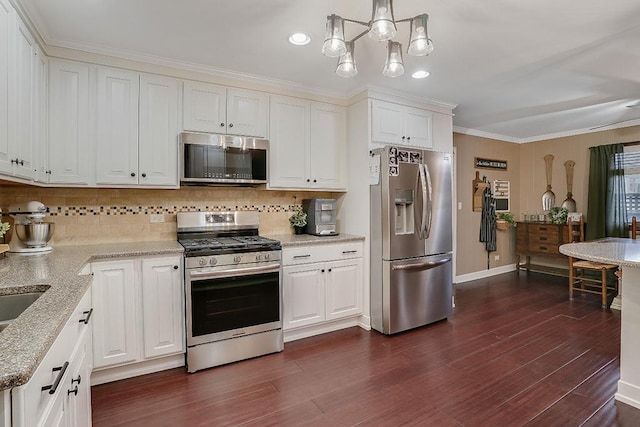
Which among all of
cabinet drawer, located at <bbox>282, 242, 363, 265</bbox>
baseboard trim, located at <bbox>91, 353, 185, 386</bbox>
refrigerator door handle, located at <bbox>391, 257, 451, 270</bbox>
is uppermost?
cabinet drawer, located at <bbox>282, 242, 363, 265</bbox>

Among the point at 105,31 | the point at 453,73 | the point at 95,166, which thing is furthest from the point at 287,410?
the point at 453,73

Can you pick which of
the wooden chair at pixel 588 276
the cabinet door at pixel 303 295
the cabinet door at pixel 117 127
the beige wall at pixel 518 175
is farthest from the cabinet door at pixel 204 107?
the wooden chair at pixel 588 276

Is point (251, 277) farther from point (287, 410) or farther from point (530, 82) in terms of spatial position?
point (530, 82)

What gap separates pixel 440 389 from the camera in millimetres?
2273

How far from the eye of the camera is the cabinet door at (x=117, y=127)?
2562mm

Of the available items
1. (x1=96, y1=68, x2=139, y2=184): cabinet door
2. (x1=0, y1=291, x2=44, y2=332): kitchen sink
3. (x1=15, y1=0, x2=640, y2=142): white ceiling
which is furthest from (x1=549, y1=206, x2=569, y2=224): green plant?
(x1=0, y1=291, x2=44, y2=332): kitchen sink

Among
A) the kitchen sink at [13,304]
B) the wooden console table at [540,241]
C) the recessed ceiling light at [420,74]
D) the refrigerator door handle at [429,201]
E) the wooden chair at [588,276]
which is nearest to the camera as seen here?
the kitchen sink at [13,304]

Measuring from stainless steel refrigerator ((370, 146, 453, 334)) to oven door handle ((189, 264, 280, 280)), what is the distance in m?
1.07

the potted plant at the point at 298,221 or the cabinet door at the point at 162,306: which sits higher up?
the potted plant at the point at 298,221

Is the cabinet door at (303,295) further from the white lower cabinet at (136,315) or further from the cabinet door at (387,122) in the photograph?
the cabinet door at (387,122)

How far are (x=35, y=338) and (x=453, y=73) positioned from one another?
330cm

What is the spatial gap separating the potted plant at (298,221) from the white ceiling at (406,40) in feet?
4.33

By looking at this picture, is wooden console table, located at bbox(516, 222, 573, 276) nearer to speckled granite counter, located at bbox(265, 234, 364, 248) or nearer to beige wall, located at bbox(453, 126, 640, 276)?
beige wall, located at bbox(453, 126, 640, 276)

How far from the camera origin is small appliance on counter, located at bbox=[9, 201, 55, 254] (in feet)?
7.40
